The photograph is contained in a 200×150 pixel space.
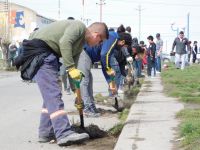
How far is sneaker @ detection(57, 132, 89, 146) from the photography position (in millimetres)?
6609

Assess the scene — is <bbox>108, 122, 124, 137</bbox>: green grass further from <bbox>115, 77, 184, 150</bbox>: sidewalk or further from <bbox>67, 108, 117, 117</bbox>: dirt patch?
<bbox>67, 108, 117, 117</bbox>: dirt patch

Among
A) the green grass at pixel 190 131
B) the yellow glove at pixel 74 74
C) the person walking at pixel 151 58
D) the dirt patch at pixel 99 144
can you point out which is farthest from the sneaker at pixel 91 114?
the person walking at pixel 151 58

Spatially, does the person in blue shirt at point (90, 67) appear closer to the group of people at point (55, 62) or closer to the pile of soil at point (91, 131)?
the pile of soil at point (91, 131)

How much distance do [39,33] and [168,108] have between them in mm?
3583

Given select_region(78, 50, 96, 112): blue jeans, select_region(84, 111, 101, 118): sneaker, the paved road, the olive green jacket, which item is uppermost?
the olive green jacket

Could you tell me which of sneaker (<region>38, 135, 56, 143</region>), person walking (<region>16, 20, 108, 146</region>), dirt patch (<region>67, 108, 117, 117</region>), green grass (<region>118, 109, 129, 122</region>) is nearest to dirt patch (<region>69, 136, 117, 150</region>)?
person walking (<region>16, 20, 108, 146</region>)

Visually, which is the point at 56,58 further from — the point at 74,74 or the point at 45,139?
the point at 45,139

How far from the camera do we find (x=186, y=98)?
1108cm

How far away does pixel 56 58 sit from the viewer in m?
6.93

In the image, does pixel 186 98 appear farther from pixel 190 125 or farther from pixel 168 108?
pixel 190 125

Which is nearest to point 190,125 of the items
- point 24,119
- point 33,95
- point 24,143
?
point 24,143

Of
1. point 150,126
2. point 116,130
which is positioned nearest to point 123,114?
point 116,130

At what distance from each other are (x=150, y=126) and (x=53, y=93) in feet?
5.32

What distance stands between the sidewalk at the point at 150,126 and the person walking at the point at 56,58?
672 millimetres
